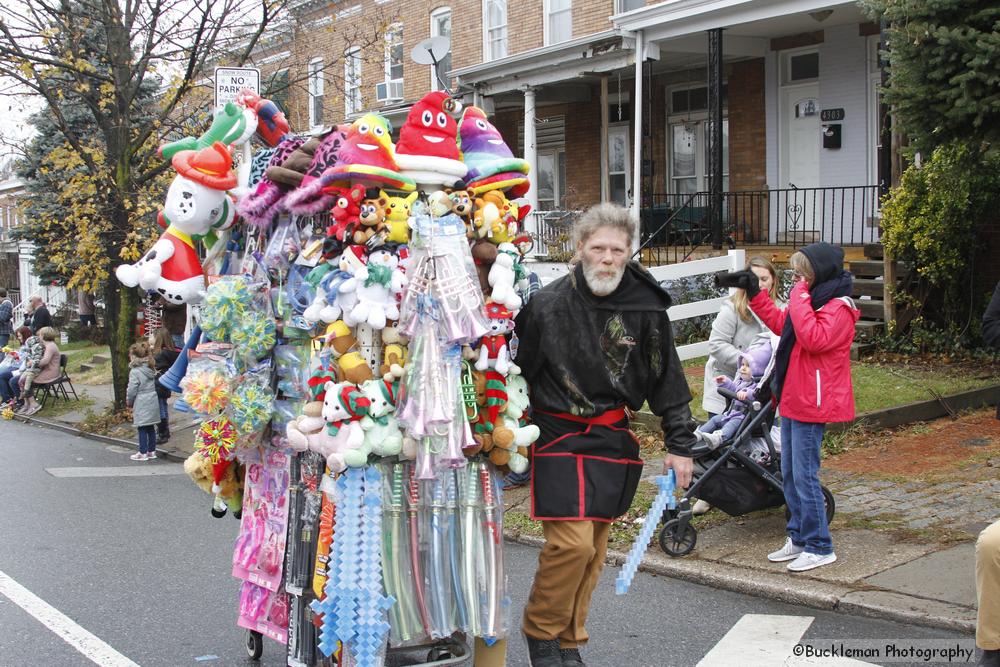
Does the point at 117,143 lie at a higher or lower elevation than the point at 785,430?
higher

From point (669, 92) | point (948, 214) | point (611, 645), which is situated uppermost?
point (669, 92)

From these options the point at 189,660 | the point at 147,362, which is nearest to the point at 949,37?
the point at 189,660

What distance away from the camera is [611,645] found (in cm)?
506

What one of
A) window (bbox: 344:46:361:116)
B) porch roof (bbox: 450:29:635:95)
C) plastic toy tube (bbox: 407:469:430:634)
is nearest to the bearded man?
plastic toy tube (bbox: 407:469:430:634)

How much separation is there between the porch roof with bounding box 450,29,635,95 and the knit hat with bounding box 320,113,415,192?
13.3 m

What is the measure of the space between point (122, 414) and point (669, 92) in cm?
1161

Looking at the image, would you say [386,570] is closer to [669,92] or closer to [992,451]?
[992,451]

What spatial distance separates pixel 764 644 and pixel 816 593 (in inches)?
27.7

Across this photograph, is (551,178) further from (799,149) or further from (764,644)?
(764,644)

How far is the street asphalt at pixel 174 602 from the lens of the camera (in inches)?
198

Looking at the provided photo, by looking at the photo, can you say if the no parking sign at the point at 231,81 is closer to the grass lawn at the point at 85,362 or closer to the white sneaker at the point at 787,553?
the white sneaker at the point at 787,553

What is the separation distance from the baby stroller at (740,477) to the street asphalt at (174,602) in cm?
37

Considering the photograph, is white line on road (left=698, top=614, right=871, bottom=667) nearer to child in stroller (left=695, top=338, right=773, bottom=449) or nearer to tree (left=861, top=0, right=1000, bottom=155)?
child in stroller (left=695, top=338, right=773, bottom=449)

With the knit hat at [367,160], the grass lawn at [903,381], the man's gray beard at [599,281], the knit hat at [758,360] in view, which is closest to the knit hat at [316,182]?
the knit hat at [367,160]
